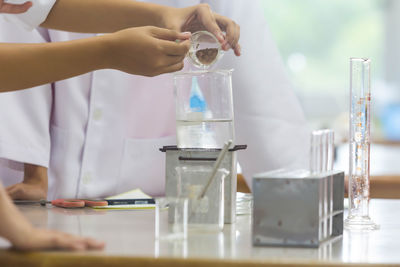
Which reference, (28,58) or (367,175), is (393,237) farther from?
(28,58)

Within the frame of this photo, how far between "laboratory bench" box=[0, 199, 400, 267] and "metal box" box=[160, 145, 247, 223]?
4cm

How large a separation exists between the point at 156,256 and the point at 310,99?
6.52 m

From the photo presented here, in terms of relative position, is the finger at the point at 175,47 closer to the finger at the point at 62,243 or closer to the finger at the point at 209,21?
the finger at the point at 209,21

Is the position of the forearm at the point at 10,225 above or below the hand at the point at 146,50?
below

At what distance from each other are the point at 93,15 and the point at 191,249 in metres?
0.90

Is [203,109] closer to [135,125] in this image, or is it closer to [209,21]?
[209,21]

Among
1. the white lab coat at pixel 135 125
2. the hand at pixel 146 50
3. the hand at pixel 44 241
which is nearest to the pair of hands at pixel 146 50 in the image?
the hand at pixel 146 50

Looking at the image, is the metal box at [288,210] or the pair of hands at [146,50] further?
the pair of hands at [146,50]

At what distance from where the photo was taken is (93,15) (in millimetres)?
1785

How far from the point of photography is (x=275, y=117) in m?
2.00

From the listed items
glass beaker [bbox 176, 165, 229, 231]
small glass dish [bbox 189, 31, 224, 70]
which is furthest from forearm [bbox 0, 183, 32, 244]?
small glass dish [bbox 189, 31, 224, 70]

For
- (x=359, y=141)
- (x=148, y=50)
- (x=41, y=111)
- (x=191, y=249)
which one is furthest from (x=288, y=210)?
(x=41, y=111)

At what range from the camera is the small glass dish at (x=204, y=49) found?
1.50 meters

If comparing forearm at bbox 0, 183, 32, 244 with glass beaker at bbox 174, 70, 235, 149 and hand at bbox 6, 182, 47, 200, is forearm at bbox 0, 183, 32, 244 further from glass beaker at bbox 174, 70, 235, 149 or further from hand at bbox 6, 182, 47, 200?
hand at bbox 6, 182, 47, 200
